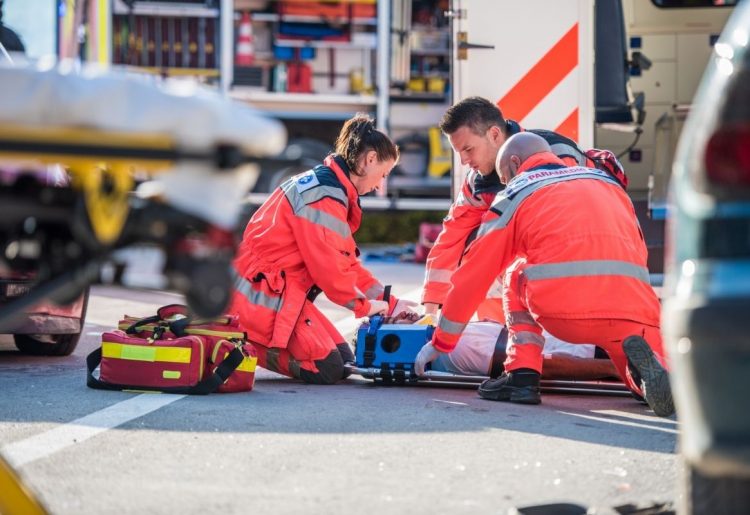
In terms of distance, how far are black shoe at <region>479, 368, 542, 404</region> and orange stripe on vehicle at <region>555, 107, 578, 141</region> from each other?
9.55ft

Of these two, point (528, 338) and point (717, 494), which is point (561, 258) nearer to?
point (528, 338)

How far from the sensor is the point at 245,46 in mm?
14492

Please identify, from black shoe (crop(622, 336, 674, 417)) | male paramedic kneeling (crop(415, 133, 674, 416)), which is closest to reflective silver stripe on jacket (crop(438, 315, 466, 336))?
male paramedic kneeling (crop(415, 133, 674, 416))

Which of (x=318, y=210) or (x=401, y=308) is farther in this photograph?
(x=401, y=308)

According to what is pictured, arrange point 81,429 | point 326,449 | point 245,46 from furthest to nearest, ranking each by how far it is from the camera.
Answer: point 245,46 → point 81,429 → point 326,449

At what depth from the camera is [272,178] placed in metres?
14.8

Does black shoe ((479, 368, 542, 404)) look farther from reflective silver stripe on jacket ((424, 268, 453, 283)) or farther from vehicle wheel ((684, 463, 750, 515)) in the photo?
vehicle wheel ((684, 463, 750, 515))

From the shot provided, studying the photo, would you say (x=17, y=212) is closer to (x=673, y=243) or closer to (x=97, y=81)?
(x=97, y=81)

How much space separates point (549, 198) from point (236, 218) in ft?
9.63

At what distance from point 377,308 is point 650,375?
1604 mm

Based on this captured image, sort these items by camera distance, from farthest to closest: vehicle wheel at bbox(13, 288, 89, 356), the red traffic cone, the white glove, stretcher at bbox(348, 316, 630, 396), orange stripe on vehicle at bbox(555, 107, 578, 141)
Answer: the red traffic cone, orange stripe on vehicle at bbox(555, 107, 578, 141), vehicle wheel at bbox(13, 288, 89, 356), the white glove, stretcher at bbox(348, 316, 630, 396)

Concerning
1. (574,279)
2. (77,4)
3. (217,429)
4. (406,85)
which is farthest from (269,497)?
(406,85)

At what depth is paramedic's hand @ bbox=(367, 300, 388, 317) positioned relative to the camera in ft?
21.5

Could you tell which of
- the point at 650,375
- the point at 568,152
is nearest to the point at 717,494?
the point at 650,375
